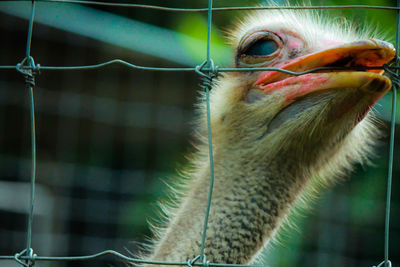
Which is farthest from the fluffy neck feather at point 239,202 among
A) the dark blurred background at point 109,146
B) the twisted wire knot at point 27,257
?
the dark blurred background at point 109,146

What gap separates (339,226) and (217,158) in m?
3.00

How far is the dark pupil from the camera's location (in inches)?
84.4

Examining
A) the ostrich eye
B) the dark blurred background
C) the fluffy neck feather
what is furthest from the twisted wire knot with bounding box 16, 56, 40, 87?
the dark blurred background

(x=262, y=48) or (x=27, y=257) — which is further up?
(x=262, y=48)

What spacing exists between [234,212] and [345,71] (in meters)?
0.56

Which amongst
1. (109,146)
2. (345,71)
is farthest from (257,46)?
(109,146)

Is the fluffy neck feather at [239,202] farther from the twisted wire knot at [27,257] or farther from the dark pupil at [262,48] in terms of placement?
the twisted wire knot at [27,257]

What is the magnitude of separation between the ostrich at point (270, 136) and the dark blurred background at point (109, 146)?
2278 mm

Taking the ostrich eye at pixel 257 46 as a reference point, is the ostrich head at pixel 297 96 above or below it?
below

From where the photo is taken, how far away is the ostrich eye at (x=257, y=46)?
215 cm

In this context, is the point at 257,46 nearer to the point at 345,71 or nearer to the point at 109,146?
the point at 345,71

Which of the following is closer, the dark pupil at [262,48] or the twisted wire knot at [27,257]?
the twisted wire knot at [27,257]

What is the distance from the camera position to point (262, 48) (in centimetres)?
218

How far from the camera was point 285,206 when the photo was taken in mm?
2094
